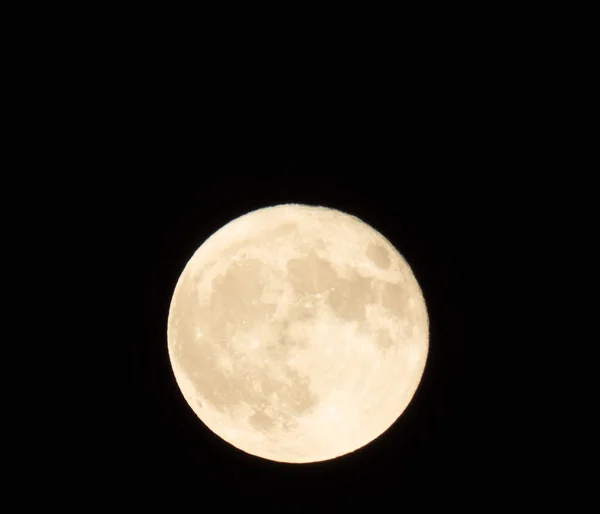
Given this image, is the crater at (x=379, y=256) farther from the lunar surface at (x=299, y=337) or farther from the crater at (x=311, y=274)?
the crater at (x=311, y=274)

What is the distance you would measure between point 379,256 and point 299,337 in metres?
0.89

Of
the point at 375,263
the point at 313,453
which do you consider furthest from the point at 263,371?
the point at 375,263

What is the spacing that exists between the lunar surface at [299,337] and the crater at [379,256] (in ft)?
0.03

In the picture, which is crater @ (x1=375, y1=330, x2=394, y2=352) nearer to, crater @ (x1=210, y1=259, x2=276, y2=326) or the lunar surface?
the lunar surface

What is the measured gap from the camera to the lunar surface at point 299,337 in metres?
4.45

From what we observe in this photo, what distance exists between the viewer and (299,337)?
4.42 meters

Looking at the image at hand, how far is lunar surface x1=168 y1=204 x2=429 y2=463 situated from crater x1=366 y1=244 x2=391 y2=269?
0.01m

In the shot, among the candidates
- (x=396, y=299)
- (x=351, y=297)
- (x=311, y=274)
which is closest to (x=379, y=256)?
(x=396, y=299)

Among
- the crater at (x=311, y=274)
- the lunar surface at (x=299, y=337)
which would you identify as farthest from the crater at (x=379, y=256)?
the crater at (x=311, y=274)

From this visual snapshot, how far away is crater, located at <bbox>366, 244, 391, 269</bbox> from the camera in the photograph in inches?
189

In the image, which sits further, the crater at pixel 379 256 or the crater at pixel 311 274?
the crater at pixel 379 256

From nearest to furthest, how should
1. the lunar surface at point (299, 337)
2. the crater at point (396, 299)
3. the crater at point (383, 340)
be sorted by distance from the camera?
1. the lunar surface at point (299, 337)
2. the crater at point (383, 340)
3. the crater at point (396, 299)

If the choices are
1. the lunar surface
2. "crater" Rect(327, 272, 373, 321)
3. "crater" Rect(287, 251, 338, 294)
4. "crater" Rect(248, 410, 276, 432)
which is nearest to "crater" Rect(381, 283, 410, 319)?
the lunar surface

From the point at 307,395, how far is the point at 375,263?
104 cm
